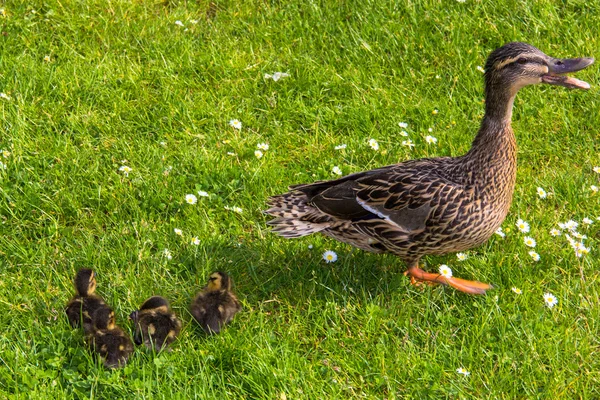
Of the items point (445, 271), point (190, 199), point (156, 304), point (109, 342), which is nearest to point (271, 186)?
point (190, 199)

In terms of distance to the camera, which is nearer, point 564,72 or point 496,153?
point 564,72

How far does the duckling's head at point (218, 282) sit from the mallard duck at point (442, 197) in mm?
510

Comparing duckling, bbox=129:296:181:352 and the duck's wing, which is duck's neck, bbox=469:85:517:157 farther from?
duckling, bbox=129:296:181:352

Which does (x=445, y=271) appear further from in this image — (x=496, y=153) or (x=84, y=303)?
(x=84, y=303)

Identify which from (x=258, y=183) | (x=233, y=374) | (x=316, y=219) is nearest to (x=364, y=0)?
(x=258, y=183)

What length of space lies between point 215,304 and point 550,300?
2.06m

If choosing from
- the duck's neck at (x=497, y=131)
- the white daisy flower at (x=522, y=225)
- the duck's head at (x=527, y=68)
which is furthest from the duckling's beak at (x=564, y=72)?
the white daisy flower at (x=522, y=225)

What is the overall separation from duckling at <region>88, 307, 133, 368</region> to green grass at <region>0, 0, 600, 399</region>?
0.08 metres

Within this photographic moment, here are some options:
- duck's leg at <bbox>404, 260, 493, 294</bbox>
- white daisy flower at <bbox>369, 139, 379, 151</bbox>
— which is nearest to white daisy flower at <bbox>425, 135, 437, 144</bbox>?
white daisy flower at <bbox>369, 139, 379, 151</bbox>

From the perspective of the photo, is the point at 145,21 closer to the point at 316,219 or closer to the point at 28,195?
the point at 28,195

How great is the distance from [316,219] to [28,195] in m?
2.12

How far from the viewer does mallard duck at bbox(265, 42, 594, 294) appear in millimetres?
5086

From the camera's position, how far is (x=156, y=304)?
15.6 feet

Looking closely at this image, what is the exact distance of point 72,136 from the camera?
6.68 meters
